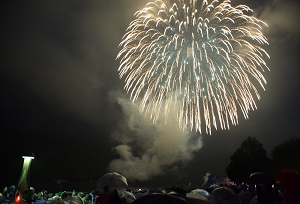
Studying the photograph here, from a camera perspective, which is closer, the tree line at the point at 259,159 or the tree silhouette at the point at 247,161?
the tree line at the point at 259,159

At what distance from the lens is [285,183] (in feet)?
21.6

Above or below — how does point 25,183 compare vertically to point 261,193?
above

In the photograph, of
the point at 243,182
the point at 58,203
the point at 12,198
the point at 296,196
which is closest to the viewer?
the point at 296,196

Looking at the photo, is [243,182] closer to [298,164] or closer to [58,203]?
[298,164]

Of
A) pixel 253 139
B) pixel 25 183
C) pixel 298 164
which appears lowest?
pixel 25 183

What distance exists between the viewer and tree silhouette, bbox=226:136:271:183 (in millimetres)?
53625

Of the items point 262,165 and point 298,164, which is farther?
point 262,165

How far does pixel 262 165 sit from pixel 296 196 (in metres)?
50.7

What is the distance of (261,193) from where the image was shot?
11.2 metres

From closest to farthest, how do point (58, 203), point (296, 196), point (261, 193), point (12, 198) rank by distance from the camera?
point (296, 196), point (261, 193), point (58, 203), point (12, 198)

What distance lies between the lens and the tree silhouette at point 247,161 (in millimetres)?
53625

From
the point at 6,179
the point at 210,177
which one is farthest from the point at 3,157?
the point at 210,177

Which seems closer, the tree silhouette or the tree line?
the tree line

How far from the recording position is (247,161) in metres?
55.4
